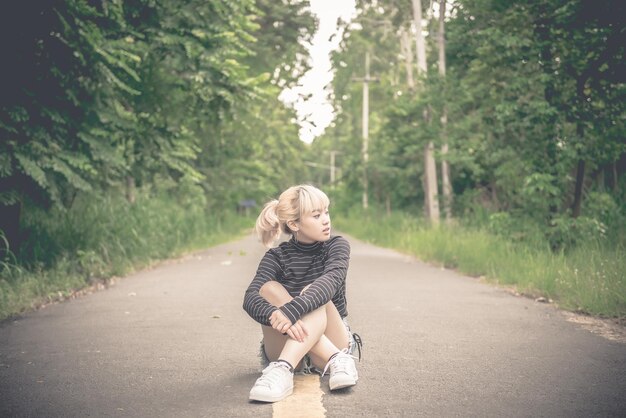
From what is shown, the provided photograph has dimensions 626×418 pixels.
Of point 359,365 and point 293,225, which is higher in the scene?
point 293,225

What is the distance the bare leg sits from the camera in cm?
420

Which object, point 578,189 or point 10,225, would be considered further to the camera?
point 578,189

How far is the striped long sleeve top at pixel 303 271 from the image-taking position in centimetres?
428

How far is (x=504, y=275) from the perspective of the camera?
1107 centimetres

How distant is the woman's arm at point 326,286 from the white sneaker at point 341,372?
373 millimetres

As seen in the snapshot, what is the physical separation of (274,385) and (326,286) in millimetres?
685

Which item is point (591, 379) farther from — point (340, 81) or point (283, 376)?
point (340, 81)

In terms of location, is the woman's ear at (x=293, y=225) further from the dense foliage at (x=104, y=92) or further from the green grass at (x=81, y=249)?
the dense foliage at (x=104, y=92)

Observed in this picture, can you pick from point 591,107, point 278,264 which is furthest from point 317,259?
point 591,107

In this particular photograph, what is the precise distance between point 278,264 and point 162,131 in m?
A: 8.54

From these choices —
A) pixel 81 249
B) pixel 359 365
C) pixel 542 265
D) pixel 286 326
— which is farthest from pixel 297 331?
pixel 81 249

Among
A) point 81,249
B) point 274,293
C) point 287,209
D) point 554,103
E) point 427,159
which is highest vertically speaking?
point 554,103

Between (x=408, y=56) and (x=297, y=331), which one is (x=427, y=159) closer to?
(x=408, y=56)

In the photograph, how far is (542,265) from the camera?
10094mm
